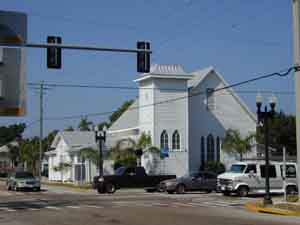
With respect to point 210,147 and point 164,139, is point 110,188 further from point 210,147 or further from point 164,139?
point 210,147

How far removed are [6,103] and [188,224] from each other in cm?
1190

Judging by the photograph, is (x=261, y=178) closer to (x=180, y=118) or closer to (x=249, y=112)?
(x=180, y=118)

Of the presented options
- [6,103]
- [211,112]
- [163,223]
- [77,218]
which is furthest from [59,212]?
[211,112]

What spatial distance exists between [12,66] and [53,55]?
12.9 metres

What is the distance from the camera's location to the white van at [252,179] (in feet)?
112

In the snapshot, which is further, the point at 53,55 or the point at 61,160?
the point at 61,160

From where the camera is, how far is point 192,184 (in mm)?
39312

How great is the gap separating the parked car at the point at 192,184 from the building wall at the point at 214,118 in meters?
13.1

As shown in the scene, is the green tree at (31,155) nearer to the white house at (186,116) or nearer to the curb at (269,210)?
the white house at (186,116)

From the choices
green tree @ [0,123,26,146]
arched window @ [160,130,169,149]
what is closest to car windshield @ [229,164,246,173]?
arched window @ [160,130,169,149]

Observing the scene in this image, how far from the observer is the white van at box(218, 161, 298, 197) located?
112 ft

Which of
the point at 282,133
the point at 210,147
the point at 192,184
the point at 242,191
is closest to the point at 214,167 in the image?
the point at 210,147

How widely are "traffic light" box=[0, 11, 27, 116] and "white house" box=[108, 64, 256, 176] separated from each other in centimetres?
4292

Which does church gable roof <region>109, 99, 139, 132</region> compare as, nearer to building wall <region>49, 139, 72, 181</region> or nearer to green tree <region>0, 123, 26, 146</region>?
building wall <region>49, 139, 72, 181</region>
